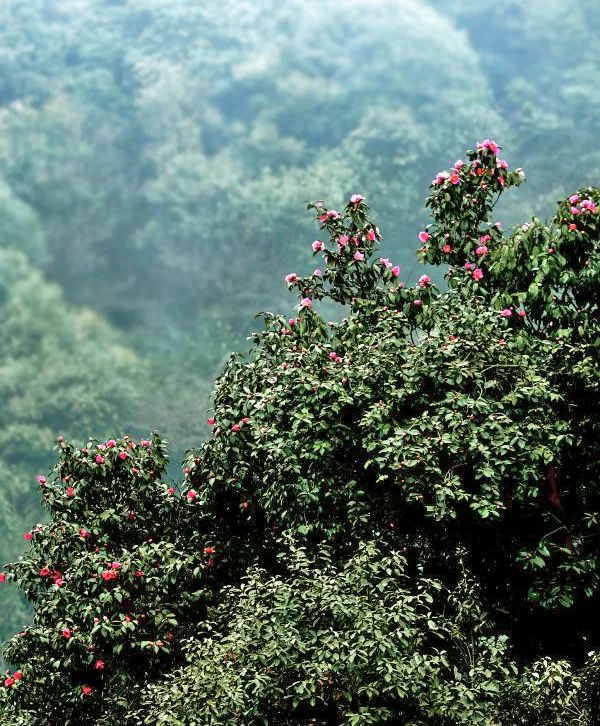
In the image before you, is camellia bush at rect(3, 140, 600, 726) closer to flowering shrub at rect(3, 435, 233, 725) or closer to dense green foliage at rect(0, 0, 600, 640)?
flowering shrub at rect(3, 435, 233, 725)

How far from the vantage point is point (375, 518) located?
9656 mm

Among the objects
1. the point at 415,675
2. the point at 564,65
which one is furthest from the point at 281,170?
the point at 415,675

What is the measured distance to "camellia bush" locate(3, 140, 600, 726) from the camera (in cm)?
752

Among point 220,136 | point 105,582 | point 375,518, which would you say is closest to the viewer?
point 375,518

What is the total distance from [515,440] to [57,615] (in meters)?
4.36

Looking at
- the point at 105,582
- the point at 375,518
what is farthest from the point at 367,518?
the point at 105,582

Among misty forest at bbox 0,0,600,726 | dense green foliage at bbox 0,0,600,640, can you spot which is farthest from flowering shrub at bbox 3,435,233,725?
dense green foliage at bbox 0,0,600,640

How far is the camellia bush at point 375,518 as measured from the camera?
7.52m

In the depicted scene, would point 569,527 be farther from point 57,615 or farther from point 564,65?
point 564,65

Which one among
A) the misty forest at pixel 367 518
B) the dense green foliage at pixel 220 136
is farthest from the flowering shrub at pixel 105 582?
the dense green foliage at pixel 220 136

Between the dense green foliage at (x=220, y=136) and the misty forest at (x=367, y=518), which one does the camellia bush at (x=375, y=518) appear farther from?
the dense green foliage at (x=220, y=136)

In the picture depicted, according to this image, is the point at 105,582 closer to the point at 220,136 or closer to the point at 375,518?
the point at 375,518

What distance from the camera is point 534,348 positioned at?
33.4 ft

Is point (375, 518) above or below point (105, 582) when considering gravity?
below
